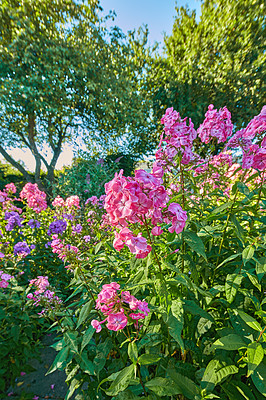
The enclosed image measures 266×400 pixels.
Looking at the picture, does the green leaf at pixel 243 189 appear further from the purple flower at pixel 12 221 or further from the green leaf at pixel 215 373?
the purple flower at pixel 12 221

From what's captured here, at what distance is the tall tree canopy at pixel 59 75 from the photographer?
8305 millimetres

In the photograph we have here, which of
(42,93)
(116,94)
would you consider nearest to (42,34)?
(42,93)

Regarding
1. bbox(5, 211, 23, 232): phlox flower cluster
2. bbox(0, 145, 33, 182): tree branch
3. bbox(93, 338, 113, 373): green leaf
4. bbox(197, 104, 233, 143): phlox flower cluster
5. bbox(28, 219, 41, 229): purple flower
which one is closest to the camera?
bbox(93, 338, 113, 373): green leaf

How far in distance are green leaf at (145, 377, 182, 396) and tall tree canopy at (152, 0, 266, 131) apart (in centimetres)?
1041

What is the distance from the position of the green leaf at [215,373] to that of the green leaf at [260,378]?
98 millimetres

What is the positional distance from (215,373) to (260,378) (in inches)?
8.0

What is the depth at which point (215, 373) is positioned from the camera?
3.13 feet

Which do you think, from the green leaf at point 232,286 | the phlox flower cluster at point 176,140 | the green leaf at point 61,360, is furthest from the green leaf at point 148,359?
the phlox flower cluster at point 176,140

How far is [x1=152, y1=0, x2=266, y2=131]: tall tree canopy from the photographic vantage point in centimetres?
873

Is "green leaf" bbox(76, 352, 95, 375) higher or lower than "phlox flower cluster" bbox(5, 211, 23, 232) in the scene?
lower

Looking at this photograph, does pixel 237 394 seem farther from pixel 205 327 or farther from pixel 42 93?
pixel 42 93

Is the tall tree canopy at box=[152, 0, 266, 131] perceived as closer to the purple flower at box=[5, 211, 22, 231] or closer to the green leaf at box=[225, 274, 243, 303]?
the purple flower at box=[5, 211, 22, 231]

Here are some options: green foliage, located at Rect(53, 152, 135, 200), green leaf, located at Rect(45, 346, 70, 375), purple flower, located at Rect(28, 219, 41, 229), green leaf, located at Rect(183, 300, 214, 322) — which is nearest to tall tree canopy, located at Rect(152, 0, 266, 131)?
green foliage, located at Rect(53, 152, 135, 200)

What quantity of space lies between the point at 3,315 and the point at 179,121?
2.30m
